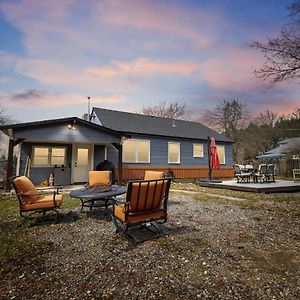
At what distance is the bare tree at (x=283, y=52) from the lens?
7.12 meters

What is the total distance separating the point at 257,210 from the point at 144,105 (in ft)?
104

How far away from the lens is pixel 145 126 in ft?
55.2

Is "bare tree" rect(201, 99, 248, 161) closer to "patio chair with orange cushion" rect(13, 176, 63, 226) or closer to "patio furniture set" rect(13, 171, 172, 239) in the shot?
"patio furniture set" rect(13, 171, 172, 239)

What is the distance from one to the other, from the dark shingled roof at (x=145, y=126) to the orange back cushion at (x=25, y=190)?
10.1 meters

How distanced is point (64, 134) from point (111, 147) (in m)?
3.79

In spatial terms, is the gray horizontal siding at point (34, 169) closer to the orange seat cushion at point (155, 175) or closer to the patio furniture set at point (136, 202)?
the patio furniture set at point (136, 202)

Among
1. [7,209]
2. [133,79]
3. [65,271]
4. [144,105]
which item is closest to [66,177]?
[7,209]

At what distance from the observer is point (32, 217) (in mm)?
5312

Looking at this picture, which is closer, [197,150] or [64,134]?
[64,134]

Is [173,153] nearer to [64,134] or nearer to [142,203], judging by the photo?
[64,134]

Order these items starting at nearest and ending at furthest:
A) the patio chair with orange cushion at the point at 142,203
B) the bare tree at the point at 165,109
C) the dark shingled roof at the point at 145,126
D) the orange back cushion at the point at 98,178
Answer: the patio chair with orange cushion at the point at 142,203 → the orange back cushion at the point at 98,178 → the dark shingled roof at the point at 145,126 → the bare tree at the point at 165,109

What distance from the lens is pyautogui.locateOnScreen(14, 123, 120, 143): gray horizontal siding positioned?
9773 mm

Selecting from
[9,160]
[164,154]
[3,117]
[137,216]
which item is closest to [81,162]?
[9,160]

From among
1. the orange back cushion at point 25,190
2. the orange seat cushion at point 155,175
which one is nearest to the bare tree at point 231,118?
the orange seat cushion at point 155,175
